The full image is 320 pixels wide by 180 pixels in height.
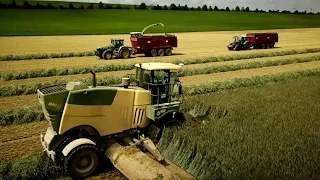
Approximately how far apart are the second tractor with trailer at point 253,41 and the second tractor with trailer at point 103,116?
28.5 metres

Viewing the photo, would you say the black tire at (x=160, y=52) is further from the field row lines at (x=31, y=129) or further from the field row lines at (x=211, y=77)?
the field row lines at (x=31, y=129)

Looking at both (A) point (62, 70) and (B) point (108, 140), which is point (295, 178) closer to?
(B) point (108, 140)

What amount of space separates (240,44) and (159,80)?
2883 cm

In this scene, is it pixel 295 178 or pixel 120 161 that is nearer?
pixel 295 178

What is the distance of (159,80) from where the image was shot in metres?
9.80

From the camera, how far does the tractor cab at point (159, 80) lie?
9578 millimetres

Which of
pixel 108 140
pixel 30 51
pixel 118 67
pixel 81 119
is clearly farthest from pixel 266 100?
pixel 30 51

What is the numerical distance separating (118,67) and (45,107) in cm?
1596

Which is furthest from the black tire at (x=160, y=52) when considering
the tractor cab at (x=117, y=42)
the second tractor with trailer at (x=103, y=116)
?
the second tractor with trailer at (x=103, y=116)

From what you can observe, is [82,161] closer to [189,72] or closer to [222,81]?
[222,81]

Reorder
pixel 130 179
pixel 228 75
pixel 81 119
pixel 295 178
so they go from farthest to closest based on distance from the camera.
Answer: pixel 228 75, pixel 81 119, pixel 130 179, pixel 295 178

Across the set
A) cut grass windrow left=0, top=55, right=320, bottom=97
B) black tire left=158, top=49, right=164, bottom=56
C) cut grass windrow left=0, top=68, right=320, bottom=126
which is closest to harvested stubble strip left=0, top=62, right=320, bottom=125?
cut grass windrow left=0, top=68, right=320, bottom=126

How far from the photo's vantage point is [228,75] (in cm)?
2150

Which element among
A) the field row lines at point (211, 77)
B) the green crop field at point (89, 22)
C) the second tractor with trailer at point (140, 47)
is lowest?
the field row lines at point (211, 77)
